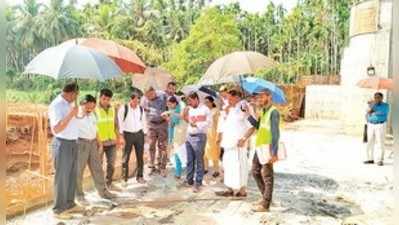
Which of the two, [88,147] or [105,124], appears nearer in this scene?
[88,147]

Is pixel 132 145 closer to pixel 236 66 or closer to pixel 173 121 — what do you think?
pixel 173 121

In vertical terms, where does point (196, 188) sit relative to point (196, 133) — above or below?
below

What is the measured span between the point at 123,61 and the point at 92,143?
3.14ft

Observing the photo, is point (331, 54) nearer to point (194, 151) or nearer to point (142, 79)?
point (142, 79)

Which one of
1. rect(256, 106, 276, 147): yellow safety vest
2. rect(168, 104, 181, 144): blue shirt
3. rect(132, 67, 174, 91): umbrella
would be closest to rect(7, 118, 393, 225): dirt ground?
rect(168, 104, 181, 144): blue shirt

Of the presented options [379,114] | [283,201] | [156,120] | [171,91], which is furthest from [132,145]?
[379,114]

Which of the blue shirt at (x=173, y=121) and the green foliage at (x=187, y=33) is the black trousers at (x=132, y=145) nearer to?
the blue shirt at (x=173, y=121)

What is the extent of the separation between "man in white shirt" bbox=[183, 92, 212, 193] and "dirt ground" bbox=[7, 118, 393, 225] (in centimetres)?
23

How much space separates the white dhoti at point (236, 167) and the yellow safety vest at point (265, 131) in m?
0.36

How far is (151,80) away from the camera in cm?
507

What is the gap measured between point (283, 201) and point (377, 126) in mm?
1679

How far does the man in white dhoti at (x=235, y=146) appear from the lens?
387 centimetres

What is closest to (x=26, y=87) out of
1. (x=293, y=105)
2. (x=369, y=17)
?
(x=293, y=105)

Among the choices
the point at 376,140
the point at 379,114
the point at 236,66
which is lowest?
the point at 376,140
